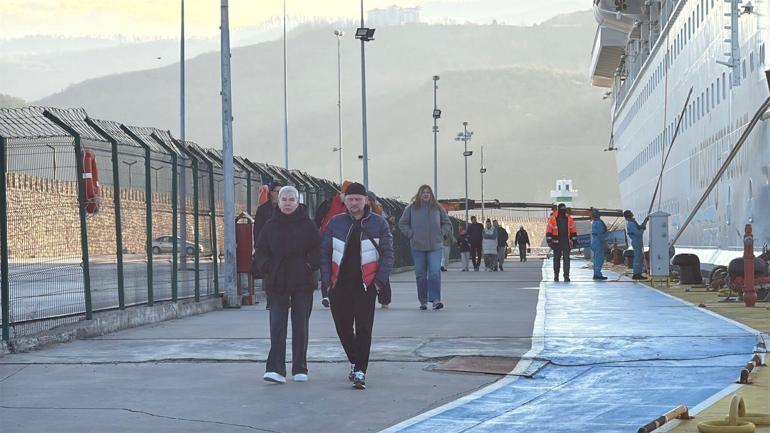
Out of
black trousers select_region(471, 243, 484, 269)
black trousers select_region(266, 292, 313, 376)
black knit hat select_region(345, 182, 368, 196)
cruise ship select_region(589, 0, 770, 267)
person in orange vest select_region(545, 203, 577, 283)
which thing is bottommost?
black trousers select_region(471, 243, 484, 269)

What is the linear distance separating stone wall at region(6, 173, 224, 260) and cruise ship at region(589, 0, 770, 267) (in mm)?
10994

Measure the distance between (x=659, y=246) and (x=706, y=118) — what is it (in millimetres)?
4578

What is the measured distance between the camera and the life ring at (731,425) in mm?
7641

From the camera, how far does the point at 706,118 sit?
3253 cm

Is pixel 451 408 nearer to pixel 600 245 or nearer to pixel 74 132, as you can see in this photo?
pixel 74 132

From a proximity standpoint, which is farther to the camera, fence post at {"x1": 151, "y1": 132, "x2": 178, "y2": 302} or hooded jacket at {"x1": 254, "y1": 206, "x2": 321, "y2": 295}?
fence post at {"x1": 151, "y1": 132, "x2": 178, "y2": 302}

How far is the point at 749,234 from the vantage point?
64.2ft

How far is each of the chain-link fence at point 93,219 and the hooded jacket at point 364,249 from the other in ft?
12.1

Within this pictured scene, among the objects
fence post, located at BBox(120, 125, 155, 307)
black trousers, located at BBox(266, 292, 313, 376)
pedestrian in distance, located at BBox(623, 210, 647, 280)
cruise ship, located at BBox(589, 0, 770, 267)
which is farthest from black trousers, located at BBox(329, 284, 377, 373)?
pedestrian in distance, located at BBox(623, 210, 647, 280)

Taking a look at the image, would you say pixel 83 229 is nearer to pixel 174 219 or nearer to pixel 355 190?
pixel 174 219

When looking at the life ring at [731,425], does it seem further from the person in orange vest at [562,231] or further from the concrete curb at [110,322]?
the person in orange vest at [562,231]

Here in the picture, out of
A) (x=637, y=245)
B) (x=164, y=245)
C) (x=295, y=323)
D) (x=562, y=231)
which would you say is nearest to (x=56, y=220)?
(x=164, y=245)

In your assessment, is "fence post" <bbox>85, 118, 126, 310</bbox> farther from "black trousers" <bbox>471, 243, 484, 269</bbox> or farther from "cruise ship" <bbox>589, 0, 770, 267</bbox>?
"black trousers" <bbox>471, 243, 484, 269</bbox>

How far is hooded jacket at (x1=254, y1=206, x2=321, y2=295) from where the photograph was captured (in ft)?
35.7
